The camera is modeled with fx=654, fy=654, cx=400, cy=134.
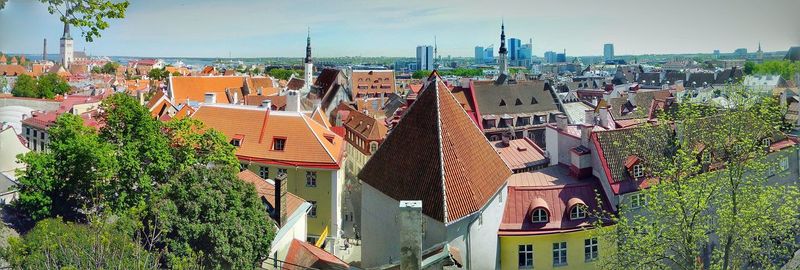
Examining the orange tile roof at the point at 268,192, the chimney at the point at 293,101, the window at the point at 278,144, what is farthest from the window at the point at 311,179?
the chimney at the point at 293,101

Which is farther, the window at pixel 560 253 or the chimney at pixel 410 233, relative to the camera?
the window at pixel 560 253

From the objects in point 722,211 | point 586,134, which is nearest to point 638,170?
point 586,134

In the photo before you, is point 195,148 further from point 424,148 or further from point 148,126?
point 424,148

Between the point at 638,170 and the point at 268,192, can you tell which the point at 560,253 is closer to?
the point at 638,170

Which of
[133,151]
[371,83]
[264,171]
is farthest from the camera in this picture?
[371,83]

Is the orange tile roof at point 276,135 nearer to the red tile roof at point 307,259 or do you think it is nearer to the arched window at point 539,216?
the red tile roof at point 307,259
